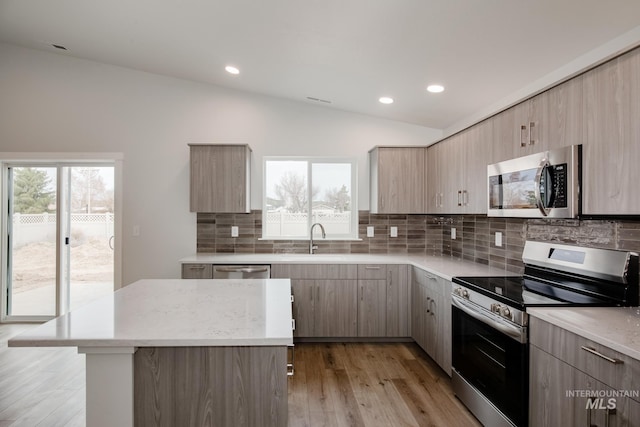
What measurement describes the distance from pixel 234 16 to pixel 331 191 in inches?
89.1

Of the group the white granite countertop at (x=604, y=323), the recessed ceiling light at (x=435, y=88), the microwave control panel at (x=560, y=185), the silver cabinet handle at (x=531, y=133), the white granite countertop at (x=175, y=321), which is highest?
the recessed ceiling light at (x=435, y=88)

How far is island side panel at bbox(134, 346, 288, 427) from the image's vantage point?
139cm

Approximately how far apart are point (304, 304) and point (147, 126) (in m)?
2.83

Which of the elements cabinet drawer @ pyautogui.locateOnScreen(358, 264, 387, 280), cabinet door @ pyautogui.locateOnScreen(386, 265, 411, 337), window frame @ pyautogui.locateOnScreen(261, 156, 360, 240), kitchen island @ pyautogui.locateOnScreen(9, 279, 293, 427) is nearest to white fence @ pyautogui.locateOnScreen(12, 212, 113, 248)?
window frame @ pyautogui.locateOnScreen(261, 156, 360, 240)

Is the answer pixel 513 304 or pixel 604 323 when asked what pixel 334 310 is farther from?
pixel 604 323

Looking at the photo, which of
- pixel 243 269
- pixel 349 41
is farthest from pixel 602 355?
pixel 243 269

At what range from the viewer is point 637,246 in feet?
5.83

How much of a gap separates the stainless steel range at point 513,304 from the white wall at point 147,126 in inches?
96.2

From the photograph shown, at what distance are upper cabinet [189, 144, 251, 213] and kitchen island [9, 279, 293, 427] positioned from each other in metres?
2.20

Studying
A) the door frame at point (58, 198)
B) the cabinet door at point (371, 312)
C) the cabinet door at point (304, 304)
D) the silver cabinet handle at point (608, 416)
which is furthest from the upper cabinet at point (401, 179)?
the door frame at point (58, 198)

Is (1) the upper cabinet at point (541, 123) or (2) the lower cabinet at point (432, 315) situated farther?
(2) the lower cabinet at point (432, 315)

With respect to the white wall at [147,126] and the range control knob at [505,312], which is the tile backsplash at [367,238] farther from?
the range control knob at [505,312]

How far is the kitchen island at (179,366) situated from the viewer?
1.30 m

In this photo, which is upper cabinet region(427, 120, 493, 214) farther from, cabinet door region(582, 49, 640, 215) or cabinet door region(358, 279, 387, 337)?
cabinet door region(358, 279, 387, 337)
